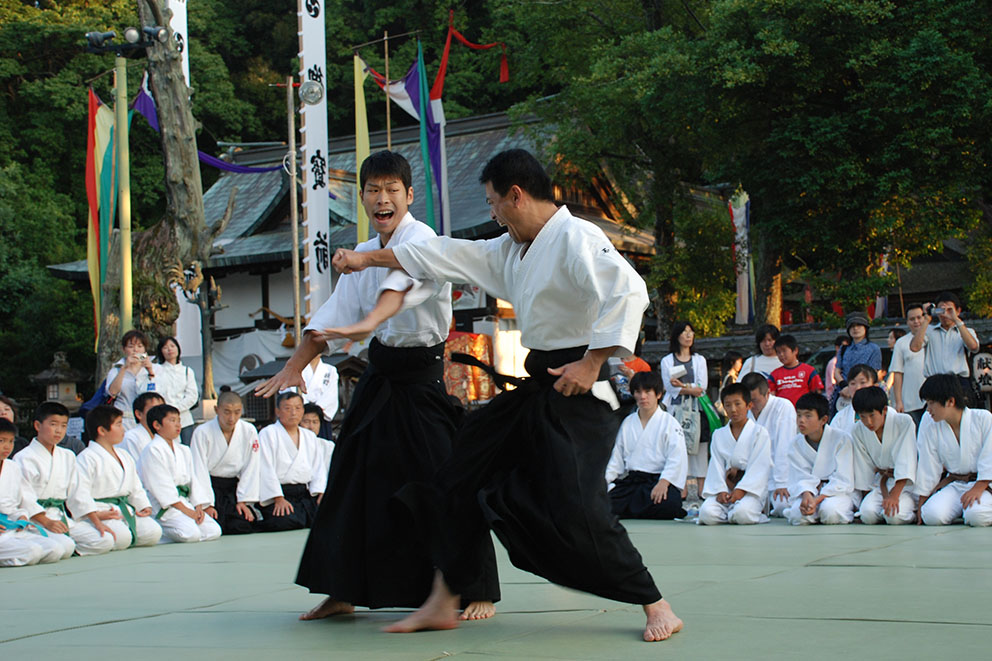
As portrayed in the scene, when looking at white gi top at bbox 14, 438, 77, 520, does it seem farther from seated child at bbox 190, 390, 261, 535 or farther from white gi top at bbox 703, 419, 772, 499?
white gi top at bbox 703, 419, 772, 499

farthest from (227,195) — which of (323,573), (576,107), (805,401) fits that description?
(323,573)

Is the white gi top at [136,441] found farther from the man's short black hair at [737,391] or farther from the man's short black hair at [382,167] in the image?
the man's short black hair at [382,167]

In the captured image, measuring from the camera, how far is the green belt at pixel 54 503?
6805mm

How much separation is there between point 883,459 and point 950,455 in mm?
460

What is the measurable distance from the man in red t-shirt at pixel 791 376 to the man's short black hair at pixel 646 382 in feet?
3.85

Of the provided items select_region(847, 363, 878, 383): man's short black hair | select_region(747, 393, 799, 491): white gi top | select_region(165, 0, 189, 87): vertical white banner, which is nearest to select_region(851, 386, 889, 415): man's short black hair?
select_region(847, 363, 878, 383): man's short black hair

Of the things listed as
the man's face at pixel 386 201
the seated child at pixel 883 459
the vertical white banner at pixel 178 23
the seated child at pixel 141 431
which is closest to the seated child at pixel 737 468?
the seated child at pixel 883 459

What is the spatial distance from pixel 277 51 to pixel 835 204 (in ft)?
60.8

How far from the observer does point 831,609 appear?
3385 millimetres

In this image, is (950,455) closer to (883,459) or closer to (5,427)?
(883,459)

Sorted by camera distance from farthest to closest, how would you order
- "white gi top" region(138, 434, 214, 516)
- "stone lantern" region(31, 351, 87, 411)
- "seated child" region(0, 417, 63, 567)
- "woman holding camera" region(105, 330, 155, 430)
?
"stone lantern" region(31, 351, 87, 411) → "woman holding camera" region(105, 330, 155, 430) → "white gi top" region(138, 434, 214, 516) → "seated child" region(0, 417, 63, 567)

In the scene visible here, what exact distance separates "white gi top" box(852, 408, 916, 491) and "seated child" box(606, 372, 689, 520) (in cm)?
142

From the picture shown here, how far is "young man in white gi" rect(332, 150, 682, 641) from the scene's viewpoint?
10.1 feet

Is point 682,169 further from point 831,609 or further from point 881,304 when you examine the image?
point 831,609
